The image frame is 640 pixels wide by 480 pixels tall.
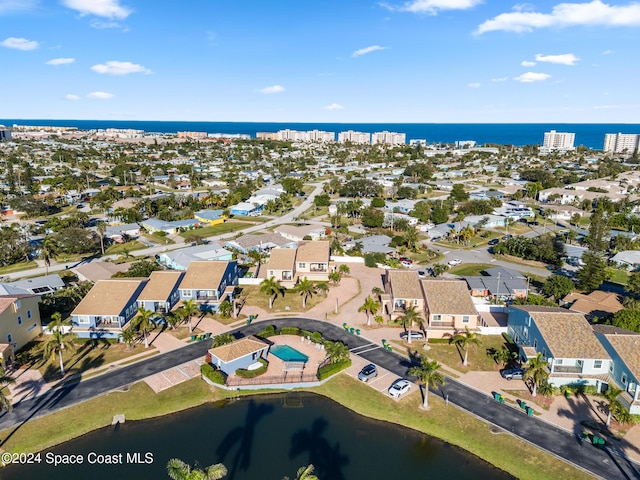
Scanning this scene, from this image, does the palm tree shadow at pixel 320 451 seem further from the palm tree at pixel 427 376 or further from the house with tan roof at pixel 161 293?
the house with tan roof at pixel 161 293

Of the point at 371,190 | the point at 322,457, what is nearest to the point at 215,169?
the point at 371,190

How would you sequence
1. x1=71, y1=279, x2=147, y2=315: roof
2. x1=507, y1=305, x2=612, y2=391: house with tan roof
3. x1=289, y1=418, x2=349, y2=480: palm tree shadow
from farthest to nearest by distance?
x1=71, y1=279, x2=147, y2=315: roof < x1=507, y1=305, x2=612, y2=391: house with tan roof < x1=289, y1=418, x2=349, y2=480: palm tree shadow

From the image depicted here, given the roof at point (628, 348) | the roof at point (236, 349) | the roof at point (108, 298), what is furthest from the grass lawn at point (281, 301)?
the roof at point (628, 348)

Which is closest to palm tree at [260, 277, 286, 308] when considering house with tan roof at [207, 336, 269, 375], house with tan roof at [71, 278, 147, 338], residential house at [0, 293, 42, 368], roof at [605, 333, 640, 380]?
house with tan roof at [207, 336, 269, 375]

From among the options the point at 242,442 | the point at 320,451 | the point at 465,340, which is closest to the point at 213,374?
the point at 242,442

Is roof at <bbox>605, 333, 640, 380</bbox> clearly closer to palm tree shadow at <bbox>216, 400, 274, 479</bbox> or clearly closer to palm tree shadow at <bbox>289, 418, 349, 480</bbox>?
palm tree shadow at <bbox>289, 418, 349, 480</bbox>

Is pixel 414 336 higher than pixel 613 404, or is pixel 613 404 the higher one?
pixel 613 404

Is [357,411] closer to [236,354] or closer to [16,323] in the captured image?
[236,354]
